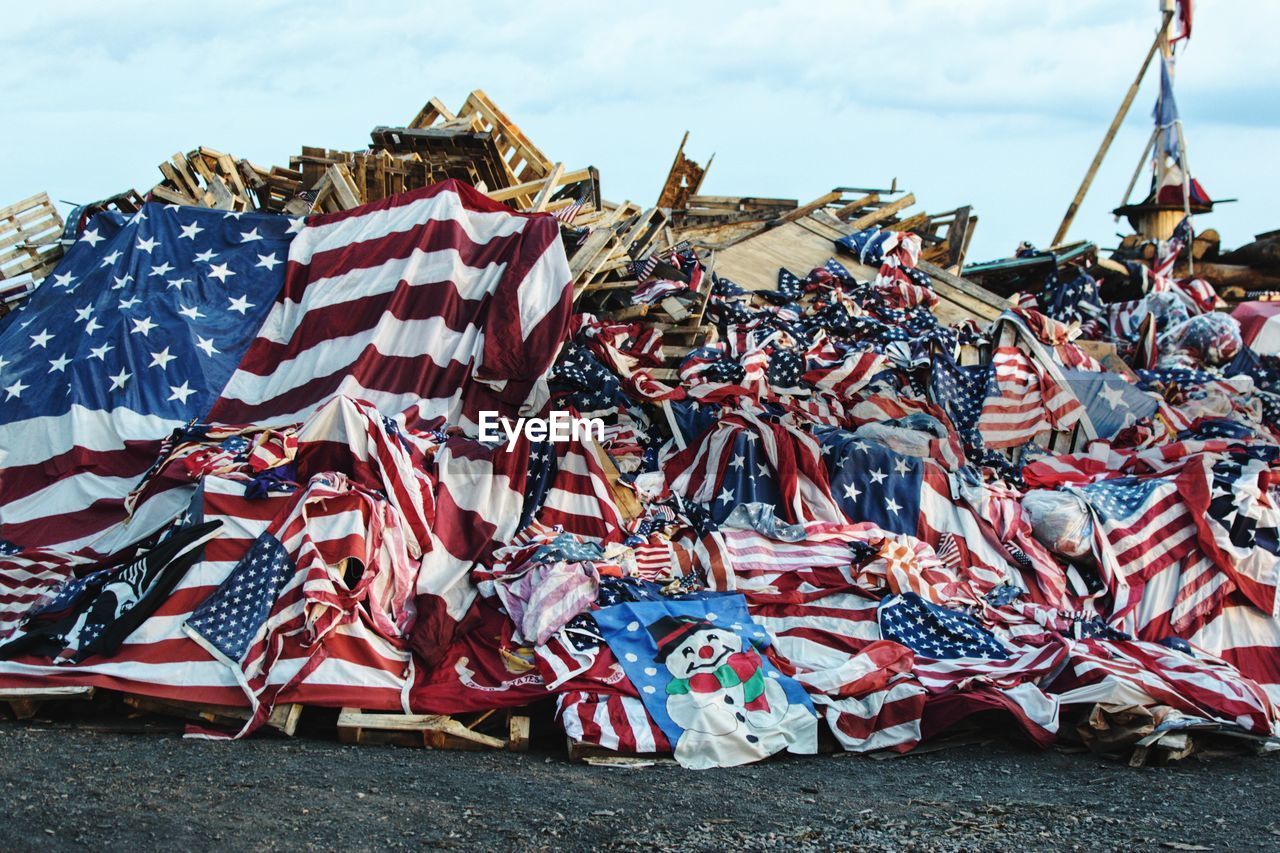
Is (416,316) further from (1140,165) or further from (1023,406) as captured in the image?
(1140,165)

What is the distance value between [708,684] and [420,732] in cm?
135

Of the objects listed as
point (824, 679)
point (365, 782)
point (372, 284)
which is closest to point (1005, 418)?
point (824, 679)

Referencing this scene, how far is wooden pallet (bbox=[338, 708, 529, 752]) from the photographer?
5.89 m

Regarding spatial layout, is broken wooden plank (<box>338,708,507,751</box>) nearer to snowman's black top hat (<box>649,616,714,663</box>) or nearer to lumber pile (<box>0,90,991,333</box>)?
snowman's black top hat (<box>649,616,714,663</box>)

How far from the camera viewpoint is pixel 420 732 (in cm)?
591

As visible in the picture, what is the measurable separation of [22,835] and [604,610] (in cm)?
304

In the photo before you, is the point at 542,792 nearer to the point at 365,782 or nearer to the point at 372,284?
the point at 365,782

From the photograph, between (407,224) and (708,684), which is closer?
(708,684)

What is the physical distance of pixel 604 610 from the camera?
6594mm

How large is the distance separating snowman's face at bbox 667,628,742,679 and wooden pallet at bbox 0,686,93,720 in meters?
2.72

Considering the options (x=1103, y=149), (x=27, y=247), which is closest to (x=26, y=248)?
(x=27, y=247)

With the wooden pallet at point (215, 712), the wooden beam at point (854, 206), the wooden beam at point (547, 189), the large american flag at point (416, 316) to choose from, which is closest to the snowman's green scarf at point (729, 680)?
the wooden pallet at point (215, 712)

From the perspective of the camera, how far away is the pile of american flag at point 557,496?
20.3 feet

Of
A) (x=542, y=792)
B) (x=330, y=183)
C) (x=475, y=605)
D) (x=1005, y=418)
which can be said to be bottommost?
(x=542, y=792)
